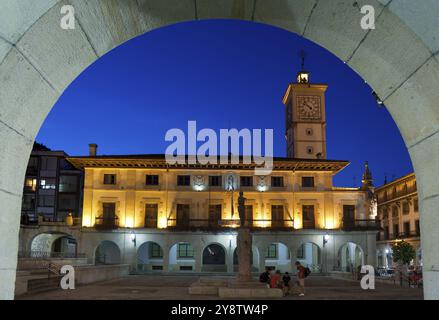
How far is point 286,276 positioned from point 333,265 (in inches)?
1090

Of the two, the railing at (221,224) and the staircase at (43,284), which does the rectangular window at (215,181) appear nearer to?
the railing at (221,224)

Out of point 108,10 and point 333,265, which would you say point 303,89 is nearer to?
point 333,265

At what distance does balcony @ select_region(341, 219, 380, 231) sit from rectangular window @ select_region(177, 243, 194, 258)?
16007mm

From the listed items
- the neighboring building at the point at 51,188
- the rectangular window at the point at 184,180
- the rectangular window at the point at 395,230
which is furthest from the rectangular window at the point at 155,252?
the rectangular window at the point at 395,230

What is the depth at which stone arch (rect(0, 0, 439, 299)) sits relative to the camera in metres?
3.52

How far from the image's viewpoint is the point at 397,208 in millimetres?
70062

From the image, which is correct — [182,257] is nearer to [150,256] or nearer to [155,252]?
[155,252]

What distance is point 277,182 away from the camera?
49.8 metres

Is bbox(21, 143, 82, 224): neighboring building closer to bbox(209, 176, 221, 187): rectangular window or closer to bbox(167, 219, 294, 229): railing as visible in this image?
bbox(167, 219, 294, 229): railing

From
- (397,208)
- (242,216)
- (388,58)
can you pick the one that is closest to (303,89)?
(397,208)

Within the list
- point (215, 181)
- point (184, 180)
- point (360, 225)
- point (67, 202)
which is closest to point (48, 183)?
point (67, 202)

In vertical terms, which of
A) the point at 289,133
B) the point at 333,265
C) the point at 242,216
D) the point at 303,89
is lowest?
the point at 333,265

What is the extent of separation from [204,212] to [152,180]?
627 centimetres
